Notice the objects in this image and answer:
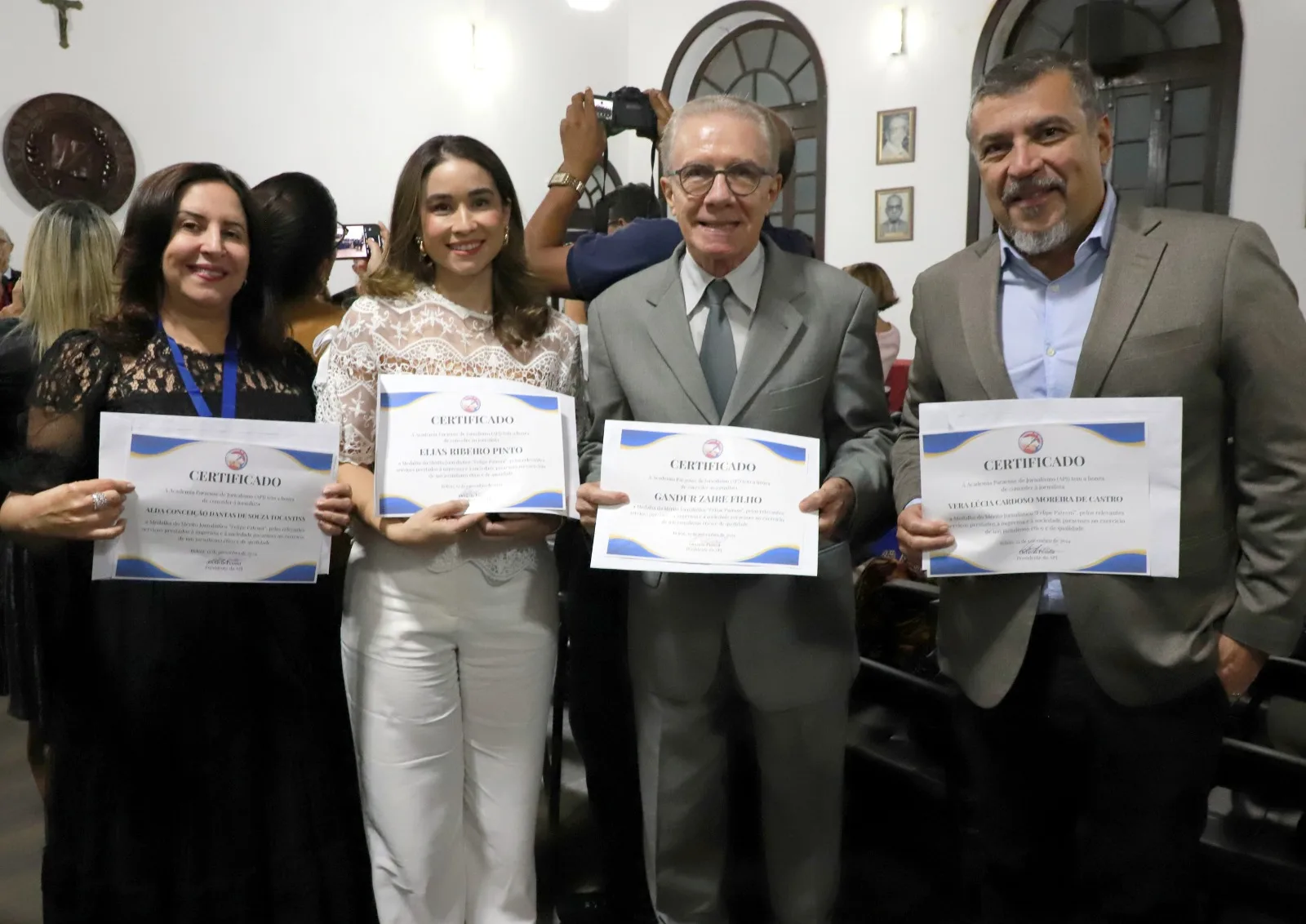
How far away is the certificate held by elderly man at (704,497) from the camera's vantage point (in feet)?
4.74

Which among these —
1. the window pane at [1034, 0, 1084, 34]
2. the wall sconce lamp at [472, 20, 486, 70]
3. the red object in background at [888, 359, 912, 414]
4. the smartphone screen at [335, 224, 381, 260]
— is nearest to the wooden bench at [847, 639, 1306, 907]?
the smartphone screen at [335, 224, 381, 260]

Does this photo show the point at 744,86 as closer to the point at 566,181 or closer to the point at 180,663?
the point at 566,181

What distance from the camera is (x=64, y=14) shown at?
4.79 metres

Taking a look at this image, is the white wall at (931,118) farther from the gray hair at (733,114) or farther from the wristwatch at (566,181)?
the gray hair at (733,114)

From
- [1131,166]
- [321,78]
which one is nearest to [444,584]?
[321,78]

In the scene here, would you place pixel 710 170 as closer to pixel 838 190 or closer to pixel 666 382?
pixel 666 382

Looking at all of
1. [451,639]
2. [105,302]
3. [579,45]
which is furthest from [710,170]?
[579,45]

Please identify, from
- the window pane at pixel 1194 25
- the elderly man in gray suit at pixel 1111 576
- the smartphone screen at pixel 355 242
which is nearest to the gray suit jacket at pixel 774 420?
the elderly man in gray suit at pixel 1111 576

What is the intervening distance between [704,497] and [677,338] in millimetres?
292

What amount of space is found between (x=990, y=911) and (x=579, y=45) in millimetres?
6828

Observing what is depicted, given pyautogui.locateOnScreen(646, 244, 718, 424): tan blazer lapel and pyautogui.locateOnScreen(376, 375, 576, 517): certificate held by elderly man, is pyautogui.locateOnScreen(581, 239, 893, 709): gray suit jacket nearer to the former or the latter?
pyautogui.locateOnScreen(646, 244, 718, 424): tan blazer lapel

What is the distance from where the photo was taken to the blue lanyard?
5.08ft

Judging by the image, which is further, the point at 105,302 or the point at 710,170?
the point at 105,302

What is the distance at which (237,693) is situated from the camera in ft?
5.39
